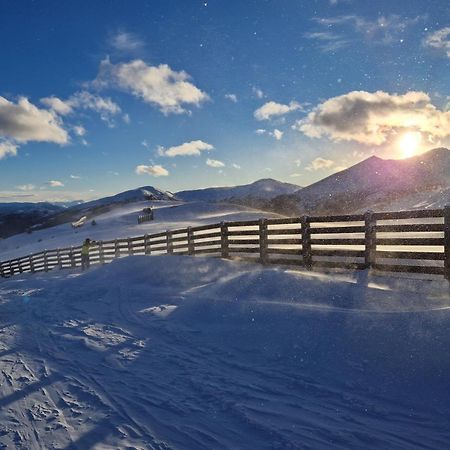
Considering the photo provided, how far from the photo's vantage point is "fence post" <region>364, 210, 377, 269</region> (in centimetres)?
841

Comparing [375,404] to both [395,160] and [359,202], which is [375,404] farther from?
[395,160]

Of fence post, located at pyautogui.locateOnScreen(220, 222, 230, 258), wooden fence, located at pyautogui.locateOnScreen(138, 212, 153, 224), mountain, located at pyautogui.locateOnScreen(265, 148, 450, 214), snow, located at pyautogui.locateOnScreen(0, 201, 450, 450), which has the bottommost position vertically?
snow, located at pyautogui.locateOnScreen(0, 201, 450, 450)

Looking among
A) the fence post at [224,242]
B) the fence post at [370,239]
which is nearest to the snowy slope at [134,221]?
the fence post at [224,242]

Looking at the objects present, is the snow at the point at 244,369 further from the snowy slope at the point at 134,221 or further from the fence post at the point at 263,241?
the snowy slope at the point at 134,221

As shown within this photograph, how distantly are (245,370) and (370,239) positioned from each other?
15.3ft

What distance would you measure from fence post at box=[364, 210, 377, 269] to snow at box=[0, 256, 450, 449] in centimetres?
36

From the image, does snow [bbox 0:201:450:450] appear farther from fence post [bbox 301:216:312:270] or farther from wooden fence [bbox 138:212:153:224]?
wooden fence [bbox 138:212:153:224]

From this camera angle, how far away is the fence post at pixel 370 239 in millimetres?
8406

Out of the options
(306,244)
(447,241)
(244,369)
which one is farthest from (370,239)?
(244,369)

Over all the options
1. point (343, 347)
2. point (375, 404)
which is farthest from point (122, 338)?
point (375, 404)

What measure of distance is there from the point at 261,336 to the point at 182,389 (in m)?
1.75

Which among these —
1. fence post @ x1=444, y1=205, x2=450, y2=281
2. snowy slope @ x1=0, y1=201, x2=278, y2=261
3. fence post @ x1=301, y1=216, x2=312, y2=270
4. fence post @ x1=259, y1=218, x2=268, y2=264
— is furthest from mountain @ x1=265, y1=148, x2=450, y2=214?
fence post @ x1=444, y1=205, x2=450, y2=281

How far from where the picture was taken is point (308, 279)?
26.7 feet

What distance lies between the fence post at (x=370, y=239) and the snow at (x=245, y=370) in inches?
14.3
